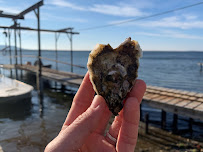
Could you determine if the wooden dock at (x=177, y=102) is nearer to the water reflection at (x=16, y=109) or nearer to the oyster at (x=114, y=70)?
the oyster at (x=114, y=70)

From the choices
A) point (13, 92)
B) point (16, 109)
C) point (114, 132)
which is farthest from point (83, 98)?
point (16, 109)

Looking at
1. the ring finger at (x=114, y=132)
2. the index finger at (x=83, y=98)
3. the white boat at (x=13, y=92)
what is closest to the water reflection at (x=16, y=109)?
the white boat at (x=13, y=92)

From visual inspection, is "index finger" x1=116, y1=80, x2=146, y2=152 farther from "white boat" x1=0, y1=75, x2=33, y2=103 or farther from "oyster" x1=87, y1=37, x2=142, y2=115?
"white boat" x1=0, y1=75, x2=33, y2=103

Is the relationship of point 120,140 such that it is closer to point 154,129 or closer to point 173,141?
point 173,141

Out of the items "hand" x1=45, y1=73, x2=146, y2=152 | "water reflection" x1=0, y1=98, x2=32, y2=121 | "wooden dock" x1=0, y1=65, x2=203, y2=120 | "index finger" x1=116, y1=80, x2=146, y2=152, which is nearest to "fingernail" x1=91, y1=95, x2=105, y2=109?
"hand" x1=45, y1=73, x2=146, y2=152

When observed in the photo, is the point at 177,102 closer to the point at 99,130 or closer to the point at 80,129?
the point at 99,130

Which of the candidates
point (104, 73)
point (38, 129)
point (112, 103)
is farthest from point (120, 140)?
point (38, 129)
